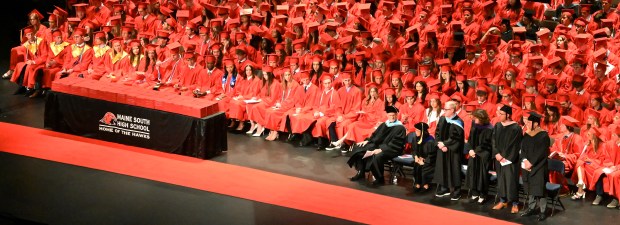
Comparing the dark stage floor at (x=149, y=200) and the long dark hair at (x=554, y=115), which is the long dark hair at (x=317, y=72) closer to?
the dark stage floor at (x=149, y=200)

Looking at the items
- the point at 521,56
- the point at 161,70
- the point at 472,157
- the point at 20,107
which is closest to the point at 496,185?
the point at 472,157

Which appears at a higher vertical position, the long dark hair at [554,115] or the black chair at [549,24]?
the black chair at [549,24]

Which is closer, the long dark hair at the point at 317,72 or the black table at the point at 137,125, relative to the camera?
the black table at the point at 137,125

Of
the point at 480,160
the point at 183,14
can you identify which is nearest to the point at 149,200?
the point at 480,160

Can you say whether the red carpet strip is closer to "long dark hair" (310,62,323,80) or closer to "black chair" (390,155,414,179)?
"black chair" (390,155,414,179)

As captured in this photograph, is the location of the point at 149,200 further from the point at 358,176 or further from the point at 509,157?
the point at 509,157

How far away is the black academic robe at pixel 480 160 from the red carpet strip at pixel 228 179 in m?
0.56

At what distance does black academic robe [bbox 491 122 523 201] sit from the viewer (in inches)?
400

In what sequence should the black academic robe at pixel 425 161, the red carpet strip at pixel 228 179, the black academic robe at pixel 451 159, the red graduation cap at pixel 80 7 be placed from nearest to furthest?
the red carpet strip at pixel 228 179
the black academic robe at pixel 451 159
the black academic robe at pixel 425 161
the red graduation cap at pixel 80 7

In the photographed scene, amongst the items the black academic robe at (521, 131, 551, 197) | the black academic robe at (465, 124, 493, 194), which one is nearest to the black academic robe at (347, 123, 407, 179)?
the black academic robe at (465, 124, 493, 194)

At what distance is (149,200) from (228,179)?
1.22m

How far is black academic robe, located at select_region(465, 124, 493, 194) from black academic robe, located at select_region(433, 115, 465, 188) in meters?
0.13

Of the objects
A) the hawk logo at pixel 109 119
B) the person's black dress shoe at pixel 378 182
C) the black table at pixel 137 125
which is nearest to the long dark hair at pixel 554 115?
the person's black dress shoe at pixel 378 182

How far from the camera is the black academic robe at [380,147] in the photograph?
11.0 meters
